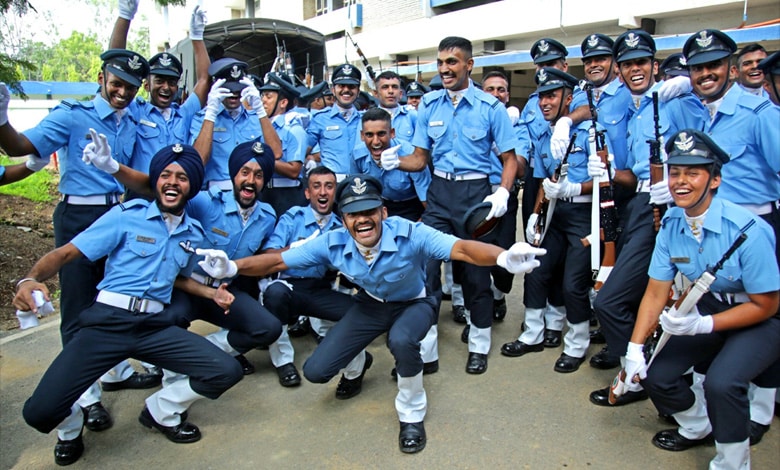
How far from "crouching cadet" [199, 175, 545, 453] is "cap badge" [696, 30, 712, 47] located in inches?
67.8

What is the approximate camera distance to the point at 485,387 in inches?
151

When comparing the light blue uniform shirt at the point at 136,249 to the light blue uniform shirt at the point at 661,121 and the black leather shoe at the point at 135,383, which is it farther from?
the light blue uniform shirt at the point at 661,121

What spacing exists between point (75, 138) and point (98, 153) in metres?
0.37

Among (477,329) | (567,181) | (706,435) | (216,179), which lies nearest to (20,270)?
(216,179)

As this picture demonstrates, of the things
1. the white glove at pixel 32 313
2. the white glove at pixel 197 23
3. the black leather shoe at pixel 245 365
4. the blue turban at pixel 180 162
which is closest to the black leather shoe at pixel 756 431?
the black leather shoe at pixel 245 365

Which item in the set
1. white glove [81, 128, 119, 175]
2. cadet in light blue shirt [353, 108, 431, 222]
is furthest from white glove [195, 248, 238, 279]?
cadet in light blue shirt [353, 108, 431, 222]

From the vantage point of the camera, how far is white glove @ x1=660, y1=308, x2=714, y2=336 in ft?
8.81

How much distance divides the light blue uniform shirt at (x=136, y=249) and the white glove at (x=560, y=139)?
258cm

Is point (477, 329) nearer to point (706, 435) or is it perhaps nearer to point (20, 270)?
point (706, 435)

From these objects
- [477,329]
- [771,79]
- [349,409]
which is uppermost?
[771,79]

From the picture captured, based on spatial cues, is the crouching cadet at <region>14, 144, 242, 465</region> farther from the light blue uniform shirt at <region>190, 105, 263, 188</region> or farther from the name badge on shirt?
the light blue uniform shirt at <region>190, 105, 263, 188</region>

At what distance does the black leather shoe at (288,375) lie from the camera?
397cm

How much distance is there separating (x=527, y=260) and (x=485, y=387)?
4.24 ft

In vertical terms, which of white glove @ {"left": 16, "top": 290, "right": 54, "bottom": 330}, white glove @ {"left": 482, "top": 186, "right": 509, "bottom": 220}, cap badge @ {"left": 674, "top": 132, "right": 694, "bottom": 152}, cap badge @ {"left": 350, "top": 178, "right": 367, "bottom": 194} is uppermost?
cap badge @ {"left": 674, "top": 132, "right": 694, "bottom": 152}
